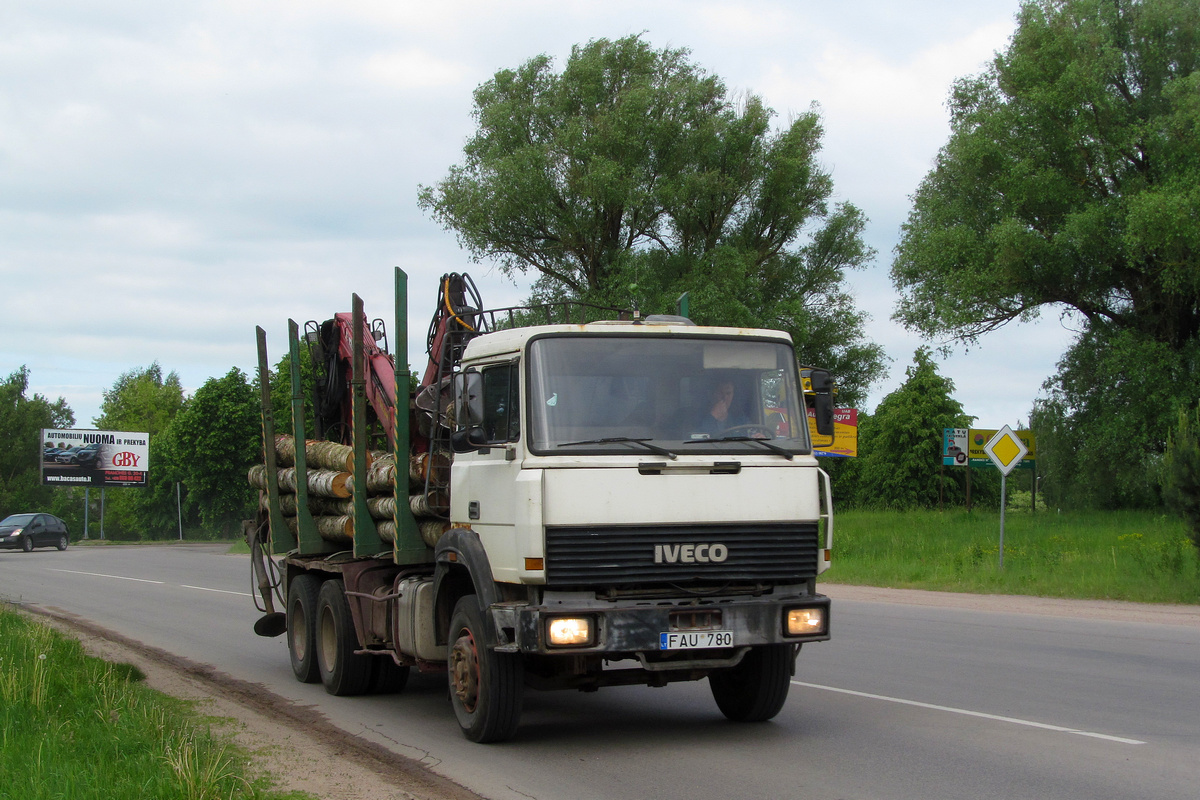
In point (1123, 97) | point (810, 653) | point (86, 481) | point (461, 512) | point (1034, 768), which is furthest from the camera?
point (86, 481)

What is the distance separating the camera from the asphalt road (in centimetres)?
634

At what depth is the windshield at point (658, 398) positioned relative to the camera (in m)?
7.18

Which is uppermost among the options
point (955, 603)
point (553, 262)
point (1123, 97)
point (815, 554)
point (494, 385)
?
point (1123, 97)

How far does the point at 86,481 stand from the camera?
71.2 m

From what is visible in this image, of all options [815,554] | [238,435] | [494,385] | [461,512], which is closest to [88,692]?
[461,512]

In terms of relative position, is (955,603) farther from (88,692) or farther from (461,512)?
(88,692)

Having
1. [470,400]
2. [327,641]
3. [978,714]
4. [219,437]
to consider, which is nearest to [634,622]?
[470,400]

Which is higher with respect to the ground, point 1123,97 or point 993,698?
point 1123,97

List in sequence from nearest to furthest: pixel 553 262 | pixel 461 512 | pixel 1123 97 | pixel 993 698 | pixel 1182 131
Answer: pixel 461 512 → pixel 993 698 → pixel 1182 131 → pixel 1123 97 → pixel 553 262

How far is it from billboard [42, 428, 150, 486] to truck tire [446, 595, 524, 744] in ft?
227

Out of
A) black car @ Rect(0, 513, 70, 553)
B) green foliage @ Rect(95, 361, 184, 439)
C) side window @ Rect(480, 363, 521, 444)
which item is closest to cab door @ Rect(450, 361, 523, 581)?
side window @ Rect(480, 363, 521, 444)

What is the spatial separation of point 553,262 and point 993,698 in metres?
27.8

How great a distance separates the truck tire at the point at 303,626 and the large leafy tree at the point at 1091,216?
70.5 feet

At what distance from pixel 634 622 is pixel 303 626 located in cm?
512
